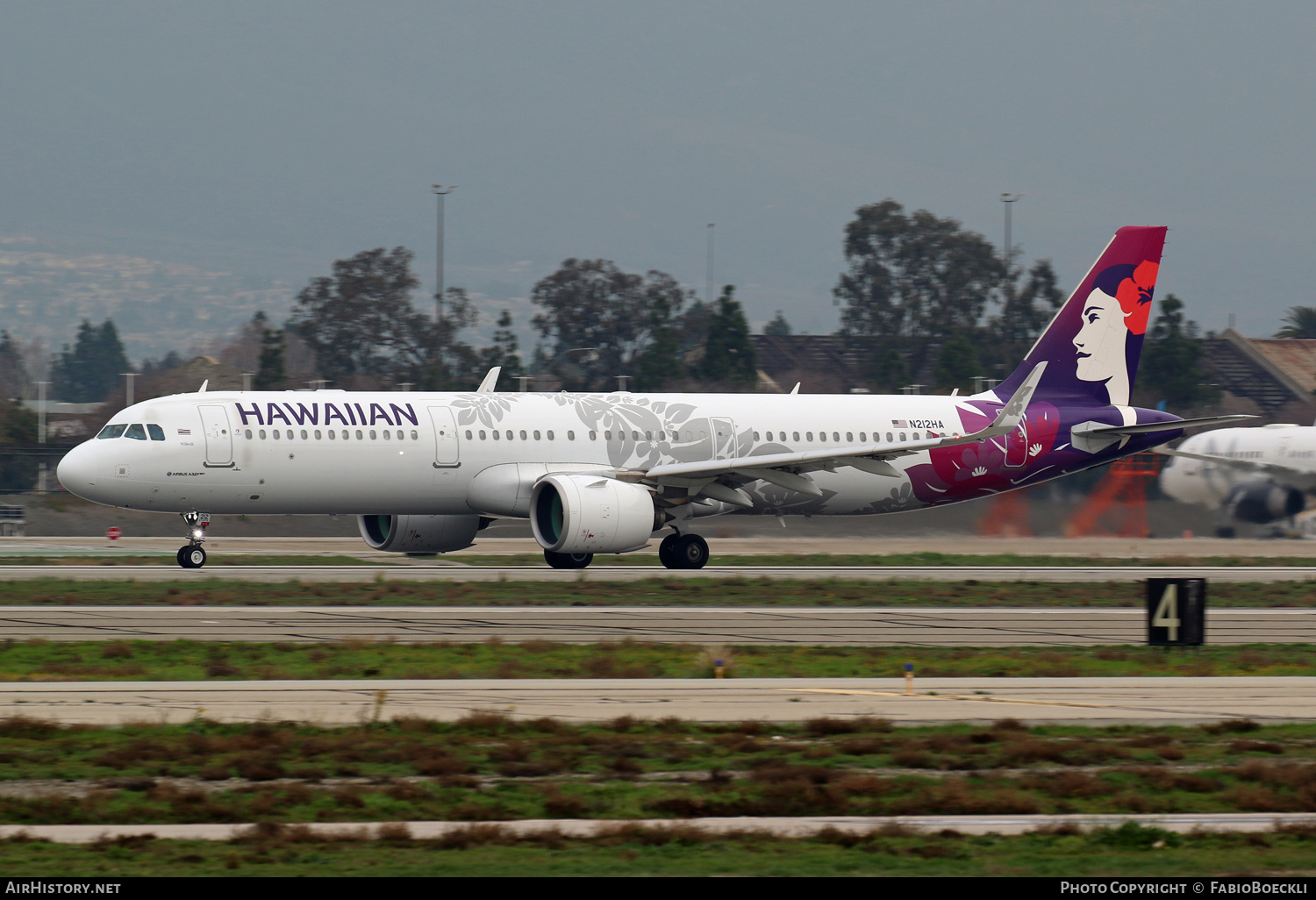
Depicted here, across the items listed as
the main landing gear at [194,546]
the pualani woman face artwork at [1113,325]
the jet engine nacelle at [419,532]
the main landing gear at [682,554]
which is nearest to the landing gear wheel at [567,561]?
the main landing gear at [682,554]

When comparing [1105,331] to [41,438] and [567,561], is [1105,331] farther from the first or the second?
[41,438]

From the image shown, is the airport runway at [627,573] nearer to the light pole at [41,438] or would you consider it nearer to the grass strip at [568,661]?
the grass strip at [568,661]

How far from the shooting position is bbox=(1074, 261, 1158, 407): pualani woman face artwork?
40906 mm

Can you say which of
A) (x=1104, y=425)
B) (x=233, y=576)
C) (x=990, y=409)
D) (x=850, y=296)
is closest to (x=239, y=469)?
(x=233, y=576)

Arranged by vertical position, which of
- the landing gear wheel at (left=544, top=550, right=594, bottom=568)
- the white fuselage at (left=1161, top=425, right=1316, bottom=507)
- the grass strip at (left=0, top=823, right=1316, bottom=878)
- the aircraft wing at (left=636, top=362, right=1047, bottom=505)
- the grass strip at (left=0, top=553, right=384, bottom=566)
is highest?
the aircraft wing at (left=636, top=362, right=1047, bottom=505)

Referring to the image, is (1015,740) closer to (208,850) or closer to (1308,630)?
(208,850)

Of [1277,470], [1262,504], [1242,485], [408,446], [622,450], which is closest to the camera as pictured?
[408,446]

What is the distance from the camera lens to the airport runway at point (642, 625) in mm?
23359

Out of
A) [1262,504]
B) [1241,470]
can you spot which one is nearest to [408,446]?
[1241,470]

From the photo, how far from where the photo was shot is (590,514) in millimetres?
33406

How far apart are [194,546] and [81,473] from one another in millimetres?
2863

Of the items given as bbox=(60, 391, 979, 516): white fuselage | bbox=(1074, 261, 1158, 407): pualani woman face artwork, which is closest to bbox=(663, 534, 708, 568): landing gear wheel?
bbox=(60, 391, 979, 516): white fuselage

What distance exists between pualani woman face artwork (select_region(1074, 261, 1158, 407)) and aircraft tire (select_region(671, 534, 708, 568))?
11151mm

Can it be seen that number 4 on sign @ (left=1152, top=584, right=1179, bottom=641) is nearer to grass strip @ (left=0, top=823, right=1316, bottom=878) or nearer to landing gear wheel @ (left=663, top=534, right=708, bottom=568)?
grass strip @ (left=0, top=823, right=1316, bottom=878)
